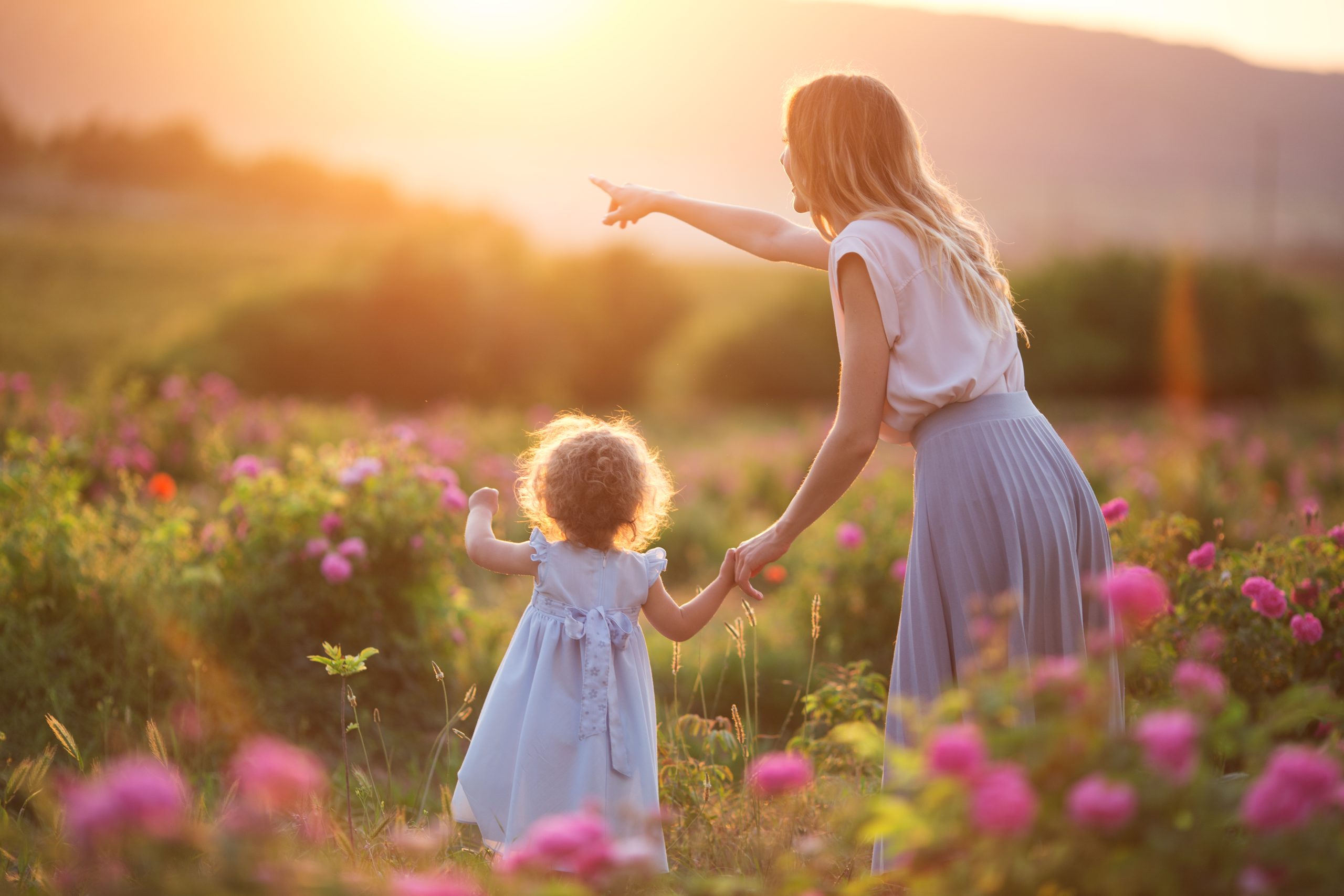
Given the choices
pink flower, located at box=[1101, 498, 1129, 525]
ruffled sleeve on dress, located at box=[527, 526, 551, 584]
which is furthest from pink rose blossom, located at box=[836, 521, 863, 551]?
ruffled sleeve on dress, located at box=[527, 526, 551, 584]

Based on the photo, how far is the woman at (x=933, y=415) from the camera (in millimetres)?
2094

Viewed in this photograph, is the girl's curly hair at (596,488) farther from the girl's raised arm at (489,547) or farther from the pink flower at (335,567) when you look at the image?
the pink flower at (335,567)

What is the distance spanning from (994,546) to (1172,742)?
119 cm

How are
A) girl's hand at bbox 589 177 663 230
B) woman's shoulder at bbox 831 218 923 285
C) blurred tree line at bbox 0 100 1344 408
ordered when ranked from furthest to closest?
blurred tree line at bbox 0 100 1344 408
girl's hand at bbox 589 177 663 230
woman's shoulder at bbox 831 218 923 285

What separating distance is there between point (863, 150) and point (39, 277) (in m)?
31.8

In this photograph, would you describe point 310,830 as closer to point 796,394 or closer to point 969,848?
point 969,848

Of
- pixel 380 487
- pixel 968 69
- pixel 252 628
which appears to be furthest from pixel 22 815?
pixel 968 69

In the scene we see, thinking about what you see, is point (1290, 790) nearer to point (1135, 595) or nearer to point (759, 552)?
point (1135, 595)

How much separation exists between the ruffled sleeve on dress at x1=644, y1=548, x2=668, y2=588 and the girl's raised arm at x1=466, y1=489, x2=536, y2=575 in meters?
0.27

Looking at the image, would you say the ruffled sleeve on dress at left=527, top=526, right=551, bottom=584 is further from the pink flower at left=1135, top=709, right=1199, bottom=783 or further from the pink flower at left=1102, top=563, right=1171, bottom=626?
the pink flower at left=1135, top=709, right=1199, bottom=783

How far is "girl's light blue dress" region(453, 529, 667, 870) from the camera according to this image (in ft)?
7.34

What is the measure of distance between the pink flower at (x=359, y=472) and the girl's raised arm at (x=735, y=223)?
1.53 meters

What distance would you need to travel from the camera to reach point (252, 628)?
366 cm

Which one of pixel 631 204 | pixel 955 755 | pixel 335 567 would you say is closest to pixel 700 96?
pixel 335 567
